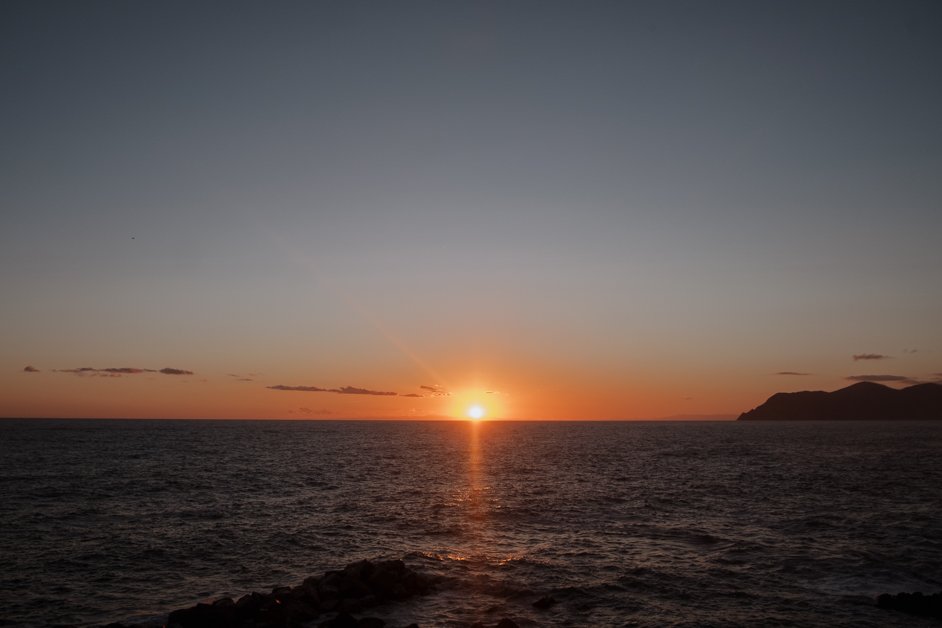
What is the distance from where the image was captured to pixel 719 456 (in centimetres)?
11744

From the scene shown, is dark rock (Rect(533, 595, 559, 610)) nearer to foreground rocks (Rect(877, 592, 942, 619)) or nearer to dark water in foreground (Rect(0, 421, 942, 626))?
dark water in foreground (Rect(0, 421, 942, 626))

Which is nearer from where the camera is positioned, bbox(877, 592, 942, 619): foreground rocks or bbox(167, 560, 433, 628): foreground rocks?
bbox(167, 560, 433, 628): foreground rocks

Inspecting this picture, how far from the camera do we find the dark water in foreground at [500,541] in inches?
1161

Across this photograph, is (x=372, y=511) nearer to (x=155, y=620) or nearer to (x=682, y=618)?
(x=155, y=620)

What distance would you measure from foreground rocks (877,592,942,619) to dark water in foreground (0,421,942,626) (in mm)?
920

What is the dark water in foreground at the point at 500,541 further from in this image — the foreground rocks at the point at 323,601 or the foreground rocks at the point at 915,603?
the foreground rocks at the point at 323,601

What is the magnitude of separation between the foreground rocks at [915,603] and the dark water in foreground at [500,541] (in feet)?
3.02

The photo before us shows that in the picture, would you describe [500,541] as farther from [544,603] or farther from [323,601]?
[323,601]

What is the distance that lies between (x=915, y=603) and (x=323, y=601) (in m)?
27.3

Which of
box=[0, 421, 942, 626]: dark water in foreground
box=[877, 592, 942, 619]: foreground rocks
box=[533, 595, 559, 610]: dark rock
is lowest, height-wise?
box=[0, 421, 942, 626]: dark water in foreground

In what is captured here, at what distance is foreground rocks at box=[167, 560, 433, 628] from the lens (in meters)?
25.8

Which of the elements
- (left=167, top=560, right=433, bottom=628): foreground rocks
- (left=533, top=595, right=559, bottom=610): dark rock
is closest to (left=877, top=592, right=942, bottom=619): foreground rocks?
(left=533, top=595, right=559, bottom=610): dark rock

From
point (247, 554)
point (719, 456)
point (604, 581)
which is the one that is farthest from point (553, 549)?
point (719, 456)

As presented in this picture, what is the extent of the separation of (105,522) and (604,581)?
38.2 meters
